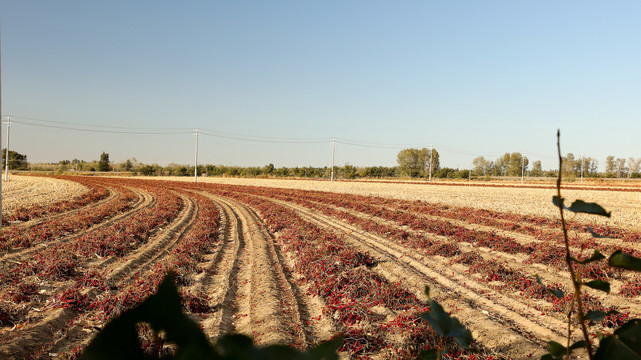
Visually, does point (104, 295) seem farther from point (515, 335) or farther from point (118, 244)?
point (515, 335)

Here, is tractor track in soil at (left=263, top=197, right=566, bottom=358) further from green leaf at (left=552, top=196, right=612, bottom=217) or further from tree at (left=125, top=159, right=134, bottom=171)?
tree at (left=125, top=159, right=134, bottom=171)

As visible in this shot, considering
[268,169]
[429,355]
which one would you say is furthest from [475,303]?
[268,169]

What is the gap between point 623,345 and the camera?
0.58 meters

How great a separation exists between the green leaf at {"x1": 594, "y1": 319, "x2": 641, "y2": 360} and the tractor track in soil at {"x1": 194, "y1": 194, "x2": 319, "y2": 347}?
10.8ft

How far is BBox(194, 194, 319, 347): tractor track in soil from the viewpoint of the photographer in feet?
17.1

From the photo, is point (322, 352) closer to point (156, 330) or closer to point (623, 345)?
point (156, 330)

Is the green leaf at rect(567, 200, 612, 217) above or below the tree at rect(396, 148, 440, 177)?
below

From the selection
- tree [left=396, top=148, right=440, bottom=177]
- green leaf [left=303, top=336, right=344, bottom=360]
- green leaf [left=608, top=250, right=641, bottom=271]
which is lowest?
green leaf [left=303, top=336, right=344, bottom=360]

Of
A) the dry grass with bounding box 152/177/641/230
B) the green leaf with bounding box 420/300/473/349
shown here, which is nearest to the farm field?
the green leaf with bounding box 420/300/473/349

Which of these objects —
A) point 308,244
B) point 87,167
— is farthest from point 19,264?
point 87,167

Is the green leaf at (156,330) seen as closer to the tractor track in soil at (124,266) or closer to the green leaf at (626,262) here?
the tractor track in soil at (124,266)

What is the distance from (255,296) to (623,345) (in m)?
6.61

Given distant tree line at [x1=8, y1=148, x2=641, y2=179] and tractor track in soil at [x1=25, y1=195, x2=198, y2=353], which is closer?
tractor track in soil at [x1=25, y1=195, x2=198, y2=353]

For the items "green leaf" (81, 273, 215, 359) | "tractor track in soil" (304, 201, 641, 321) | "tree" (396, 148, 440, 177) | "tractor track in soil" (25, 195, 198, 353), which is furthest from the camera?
"tree" (396, 148, 440, 177)
